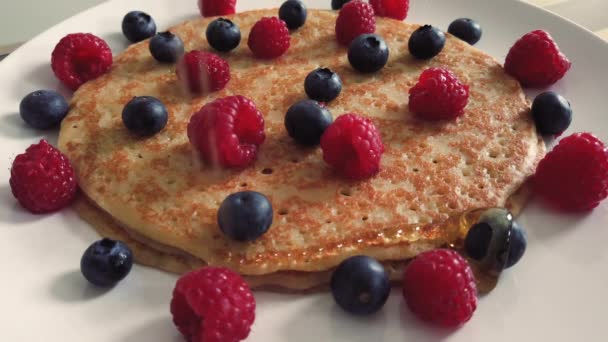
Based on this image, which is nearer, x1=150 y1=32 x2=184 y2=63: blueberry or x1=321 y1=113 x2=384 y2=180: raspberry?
x1=321 y1=113 x2=384 y2=180: raspberry

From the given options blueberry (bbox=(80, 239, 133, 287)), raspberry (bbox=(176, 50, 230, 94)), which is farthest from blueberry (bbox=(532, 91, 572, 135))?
blueberry (bbox=(80, 239, 133, 287))

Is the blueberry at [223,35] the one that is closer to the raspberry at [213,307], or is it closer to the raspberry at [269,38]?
the raspberry at [269,38]

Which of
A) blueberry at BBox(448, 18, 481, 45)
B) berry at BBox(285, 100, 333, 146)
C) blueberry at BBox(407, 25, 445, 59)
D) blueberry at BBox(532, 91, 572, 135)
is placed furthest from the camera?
blueberry at BBox(448, 18, 481, 45)

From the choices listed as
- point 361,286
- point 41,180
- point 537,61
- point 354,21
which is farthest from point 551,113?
point 41,180

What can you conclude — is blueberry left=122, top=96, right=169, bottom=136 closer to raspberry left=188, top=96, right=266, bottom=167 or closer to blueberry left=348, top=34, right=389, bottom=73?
raspberry left=188, top=96, right=266, bottom=167

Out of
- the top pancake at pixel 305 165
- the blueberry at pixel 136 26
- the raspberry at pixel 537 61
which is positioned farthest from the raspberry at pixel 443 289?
the blueberry at pixel 136 26

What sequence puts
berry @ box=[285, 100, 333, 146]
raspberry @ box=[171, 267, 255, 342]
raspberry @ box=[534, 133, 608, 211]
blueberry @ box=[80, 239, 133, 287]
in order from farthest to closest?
berry @ box=[285, 100, 333, 146] → raspberry @ box=[534, 133, 608, 211] → blueberry @ box=[80, 239, 133, 287] → raspberry @ box=[171, 267, 255, 342]

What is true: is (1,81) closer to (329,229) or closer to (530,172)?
(329,229)
